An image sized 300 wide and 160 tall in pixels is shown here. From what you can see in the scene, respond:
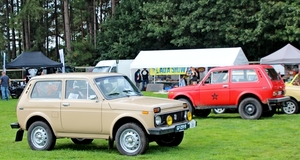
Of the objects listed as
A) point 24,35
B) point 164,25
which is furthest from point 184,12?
point 24,35

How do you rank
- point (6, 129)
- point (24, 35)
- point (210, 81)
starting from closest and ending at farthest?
point (6, 129), point (210, 81), point (24, 35)

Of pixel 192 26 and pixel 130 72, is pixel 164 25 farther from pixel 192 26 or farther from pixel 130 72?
pixel 130 72

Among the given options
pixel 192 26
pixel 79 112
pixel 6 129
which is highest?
pixel 192 26

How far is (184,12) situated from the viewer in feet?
140

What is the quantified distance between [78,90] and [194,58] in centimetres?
2287

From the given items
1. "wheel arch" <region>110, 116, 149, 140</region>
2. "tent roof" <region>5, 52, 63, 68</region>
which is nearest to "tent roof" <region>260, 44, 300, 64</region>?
"tent roof" <region>5, 52, 63, 68</region>

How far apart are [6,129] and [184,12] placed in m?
29.9

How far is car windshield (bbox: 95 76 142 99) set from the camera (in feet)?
32.7

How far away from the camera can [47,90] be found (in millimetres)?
10477

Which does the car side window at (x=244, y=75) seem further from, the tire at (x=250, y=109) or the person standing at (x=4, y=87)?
the person standing at (x=4, y=87)

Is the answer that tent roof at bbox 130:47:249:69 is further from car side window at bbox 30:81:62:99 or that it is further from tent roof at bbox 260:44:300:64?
car side window at bbox 30:81:62:99

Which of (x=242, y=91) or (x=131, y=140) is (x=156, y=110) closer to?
(x=131, y=140)

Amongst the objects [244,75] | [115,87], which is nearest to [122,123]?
[115,87]

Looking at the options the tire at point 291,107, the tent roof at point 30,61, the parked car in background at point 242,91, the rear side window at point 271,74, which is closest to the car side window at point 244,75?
the parked car in background at point 242,91
